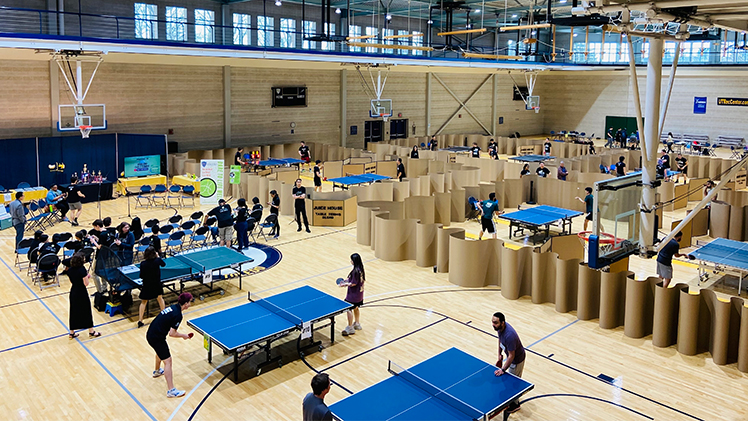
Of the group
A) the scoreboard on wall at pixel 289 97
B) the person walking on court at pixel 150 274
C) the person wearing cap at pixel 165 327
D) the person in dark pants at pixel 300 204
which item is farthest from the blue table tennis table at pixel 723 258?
A: the scoreboard on wall at pixel 289 97

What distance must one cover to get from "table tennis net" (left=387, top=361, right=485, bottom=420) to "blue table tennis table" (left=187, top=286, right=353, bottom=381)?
234 cm

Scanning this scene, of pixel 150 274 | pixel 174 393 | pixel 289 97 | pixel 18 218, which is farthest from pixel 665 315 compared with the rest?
pixel 289 97

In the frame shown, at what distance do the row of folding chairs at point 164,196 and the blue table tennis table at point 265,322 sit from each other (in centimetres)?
1222

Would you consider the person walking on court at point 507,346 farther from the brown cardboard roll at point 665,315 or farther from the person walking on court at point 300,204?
the person walking on court at point 300,204

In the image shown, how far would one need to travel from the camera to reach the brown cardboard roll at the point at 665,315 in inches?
419

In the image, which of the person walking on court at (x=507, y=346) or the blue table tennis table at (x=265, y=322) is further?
the blue table tennis table at (x=265, y=322)

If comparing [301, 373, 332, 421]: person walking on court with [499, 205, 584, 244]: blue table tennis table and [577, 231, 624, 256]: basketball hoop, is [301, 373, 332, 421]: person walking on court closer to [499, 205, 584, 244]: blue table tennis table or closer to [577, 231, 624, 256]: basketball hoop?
[577, 231, 624, 256]: basketball hoop

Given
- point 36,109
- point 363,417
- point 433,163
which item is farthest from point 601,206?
point 36,109

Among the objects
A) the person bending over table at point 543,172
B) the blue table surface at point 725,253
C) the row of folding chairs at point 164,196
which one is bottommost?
the blue table surface at point 725,253

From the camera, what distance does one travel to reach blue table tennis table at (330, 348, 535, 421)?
708 centimetres

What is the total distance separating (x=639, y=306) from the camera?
36.4ft

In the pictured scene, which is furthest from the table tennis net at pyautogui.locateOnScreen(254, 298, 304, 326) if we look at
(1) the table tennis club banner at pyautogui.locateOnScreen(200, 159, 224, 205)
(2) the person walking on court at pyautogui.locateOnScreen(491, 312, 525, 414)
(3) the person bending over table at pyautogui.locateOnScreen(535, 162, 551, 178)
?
(3) the person bending over table at pyautogui.locateOnScreen(535, 162, 551, 178)

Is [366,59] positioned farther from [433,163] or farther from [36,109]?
[36,109]

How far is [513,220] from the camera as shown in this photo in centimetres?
1745
